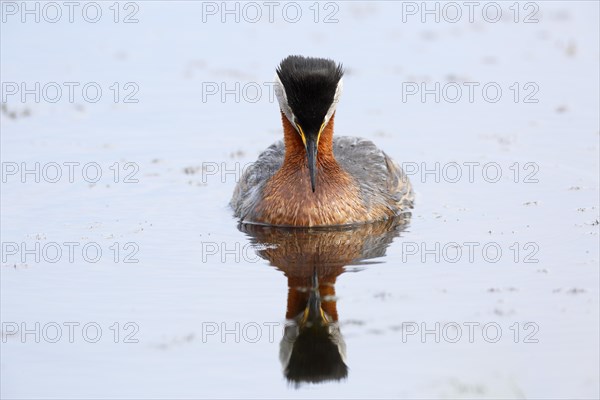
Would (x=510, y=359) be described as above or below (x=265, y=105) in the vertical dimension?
below

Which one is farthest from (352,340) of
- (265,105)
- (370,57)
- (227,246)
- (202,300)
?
(370,57)

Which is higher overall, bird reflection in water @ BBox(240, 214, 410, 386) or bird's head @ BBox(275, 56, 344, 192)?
bird's head @ BBox(275, 56, 344, 192)

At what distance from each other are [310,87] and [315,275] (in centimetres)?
225

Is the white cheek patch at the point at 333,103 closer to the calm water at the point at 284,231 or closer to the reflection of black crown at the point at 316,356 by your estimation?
the calm water at the point at 284,231

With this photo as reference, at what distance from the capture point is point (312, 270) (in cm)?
1295

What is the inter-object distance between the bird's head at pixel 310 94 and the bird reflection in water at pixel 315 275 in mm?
764

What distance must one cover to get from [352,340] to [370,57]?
41.7 feet

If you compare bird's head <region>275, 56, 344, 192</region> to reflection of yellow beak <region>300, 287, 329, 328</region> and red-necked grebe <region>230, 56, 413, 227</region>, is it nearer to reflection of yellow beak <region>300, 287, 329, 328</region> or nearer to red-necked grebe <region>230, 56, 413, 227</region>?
red-necked grebe <region>230, 56, 413, 227</region>

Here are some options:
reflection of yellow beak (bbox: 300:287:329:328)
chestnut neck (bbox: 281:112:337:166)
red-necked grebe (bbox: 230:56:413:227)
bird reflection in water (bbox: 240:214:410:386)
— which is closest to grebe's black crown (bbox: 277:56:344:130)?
red-necked grebe (bbox: 230:56:413:227)

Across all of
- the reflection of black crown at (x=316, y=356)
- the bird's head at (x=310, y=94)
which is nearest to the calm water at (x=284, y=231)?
the reflection of black crown at (x=316, y=356)

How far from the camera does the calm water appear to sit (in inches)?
411

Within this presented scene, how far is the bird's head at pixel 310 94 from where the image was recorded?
13.8 m

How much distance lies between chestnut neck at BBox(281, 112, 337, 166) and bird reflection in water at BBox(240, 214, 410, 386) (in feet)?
2.73

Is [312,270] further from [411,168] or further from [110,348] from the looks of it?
[411,168]
